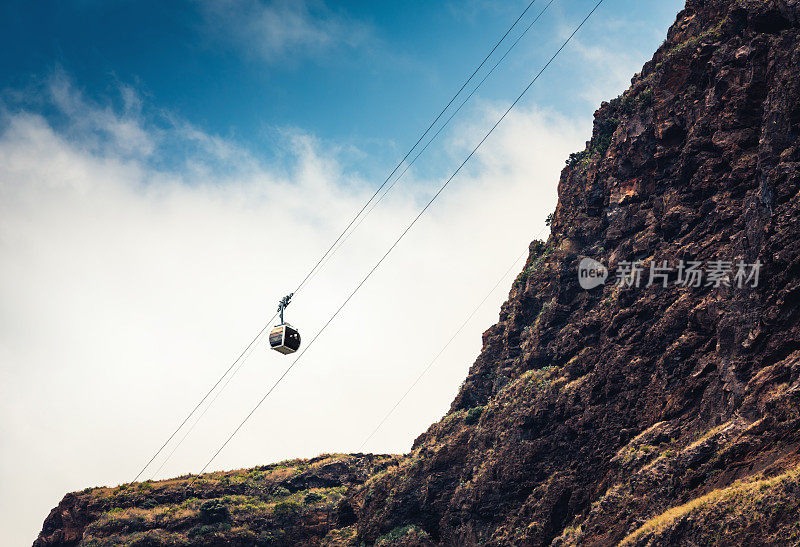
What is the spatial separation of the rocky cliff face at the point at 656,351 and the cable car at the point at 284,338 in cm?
1967

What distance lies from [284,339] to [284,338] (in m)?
0.06

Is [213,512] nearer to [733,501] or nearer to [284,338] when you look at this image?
[284,338]

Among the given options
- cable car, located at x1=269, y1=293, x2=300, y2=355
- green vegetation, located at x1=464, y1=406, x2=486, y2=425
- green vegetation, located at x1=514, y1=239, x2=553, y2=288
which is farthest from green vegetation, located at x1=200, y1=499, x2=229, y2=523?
cable car, located at x1=269, y1=293, x2=300, y2=355

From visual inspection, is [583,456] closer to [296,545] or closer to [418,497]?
[418,497]

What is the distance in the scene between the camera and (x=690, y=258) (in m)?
45.5

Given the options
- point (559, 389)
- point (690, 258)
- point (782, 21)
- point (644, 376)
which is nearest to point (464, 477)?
point (559, 389)

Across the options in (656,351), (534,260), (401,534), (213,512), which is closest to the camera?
(656,351)

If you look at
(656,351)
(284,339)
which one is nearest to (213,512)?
(284,339)

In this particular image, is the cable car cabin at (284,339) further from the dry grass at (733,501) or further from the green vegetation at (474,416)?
the green vegetation at (474,416)

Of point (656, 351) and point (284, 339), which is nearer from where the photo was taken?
point (284, 339)

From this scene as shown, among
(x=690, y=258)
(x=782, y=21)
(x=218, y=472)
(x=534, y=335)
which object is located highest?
(x=218, y=472)

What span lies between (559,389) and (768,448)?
18050mm

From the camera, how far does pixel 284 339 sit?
37031mm

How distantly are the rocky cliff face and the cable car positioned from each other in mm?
19670
